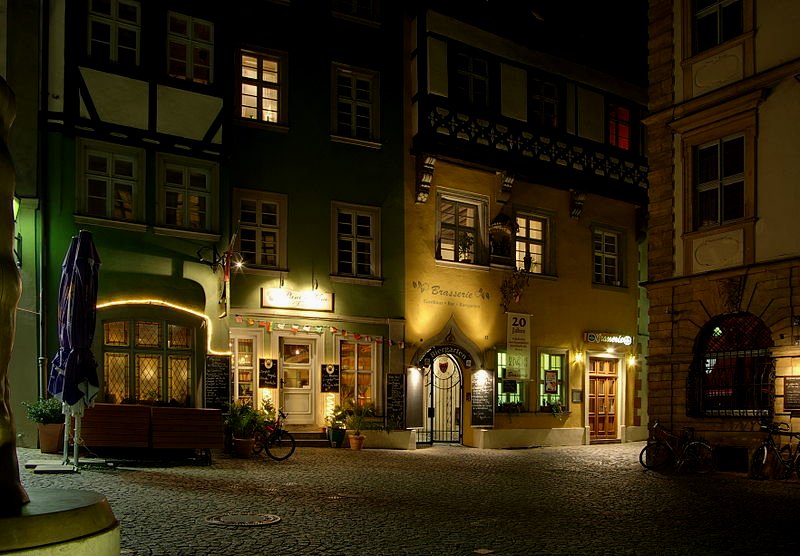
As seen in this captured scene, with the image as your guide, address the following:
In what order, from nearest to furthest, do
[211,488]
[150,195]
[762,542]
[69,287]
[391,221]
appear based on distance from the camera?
[762,542], [211,488], [69,287], [150,195], [391,221]

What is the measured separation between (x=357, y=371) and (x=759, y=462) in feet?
30.0

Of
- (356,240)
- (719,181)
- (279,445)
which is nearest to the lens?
(719,181)

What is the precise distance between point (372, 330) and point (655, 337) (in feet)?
21.9

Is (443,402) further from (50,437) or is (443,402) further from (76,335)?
(76,335)

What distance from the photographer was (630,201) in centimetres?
2467

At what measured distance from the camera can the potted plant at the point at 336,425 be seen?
18.5 m

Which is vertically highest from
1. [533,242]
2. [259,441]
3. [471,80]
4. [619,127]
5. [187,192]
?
[471,80]

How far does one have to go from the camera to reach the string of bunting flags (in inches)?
711

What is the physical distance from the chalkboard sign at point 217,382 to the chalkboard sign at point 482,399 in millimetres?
7063

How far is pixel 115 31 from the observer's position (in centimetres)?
1630

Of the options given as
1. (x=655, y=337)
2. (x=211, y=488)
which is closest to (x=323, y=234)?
(x=655, y=337)

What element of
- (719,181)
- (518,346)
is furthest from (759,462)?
(518,346)

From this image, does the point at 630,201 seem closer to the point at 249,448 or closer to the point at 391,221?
the point at 391,221

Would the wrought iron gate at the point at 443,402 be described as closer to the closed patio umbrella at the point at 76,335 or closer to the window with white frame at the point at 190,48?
the window with white frame at the point at 190,48
